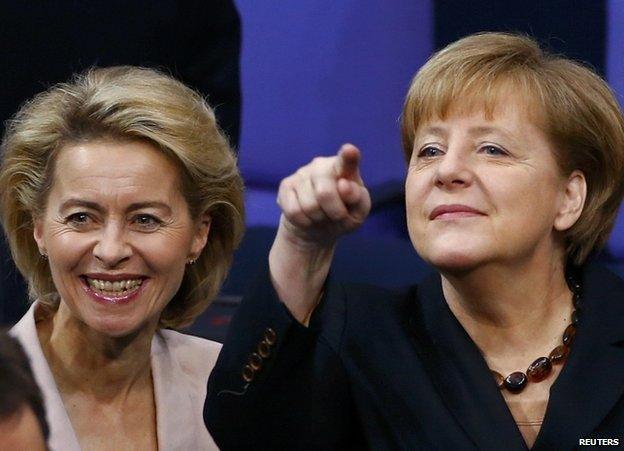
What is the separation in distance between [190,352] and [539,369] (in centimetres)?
75

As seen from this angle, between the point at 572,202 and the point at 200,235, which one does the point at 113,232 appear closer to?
the point at 200,235

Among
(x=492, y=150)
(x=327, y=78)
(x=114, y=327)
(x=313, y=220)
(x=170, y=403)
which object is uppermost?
(x=327, y=78)

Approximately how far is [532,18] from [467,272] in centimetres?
128

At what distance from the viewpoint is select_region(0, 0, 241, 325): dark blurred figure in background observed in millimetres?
2840

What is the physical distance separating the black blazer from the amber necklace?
1.1 inches

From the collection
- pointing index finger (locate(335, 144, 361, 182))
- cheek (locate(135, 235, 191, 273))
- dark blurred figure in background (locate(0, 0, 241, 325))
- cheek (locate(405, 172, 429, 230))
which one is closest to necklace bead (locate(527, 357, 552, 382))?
cheek (locate(405, 172, 429, 230))

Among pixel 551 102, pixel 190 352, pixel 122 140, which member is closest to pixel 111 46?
pixel 122 140

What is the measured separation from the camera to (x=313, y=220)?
5.52ft

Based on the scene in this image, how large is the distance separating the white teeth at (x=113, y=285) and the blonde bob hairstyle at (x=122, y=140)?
0.57 ft

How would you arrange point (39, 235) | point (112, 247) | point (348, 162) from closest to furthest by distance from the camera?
point (348, 162)
point (112, 247)
point (39, 235)

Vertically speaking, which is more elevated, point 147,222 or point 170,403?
point 147,222

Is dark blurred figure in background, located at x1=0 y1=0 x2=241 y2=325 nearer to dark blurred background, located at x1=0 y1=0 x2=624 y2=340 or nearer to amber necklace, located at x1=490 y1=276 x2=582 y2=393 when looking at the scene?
dark blurred background, located at x1=0 y1=0 x2=624 y2=340

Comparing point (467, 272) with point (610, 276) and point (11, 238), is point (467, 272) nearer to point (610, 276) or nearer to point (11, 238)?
point (610, 276)

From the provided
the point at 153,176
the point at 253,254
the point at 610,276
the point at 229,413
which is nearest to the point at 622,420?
the point at 610,276
